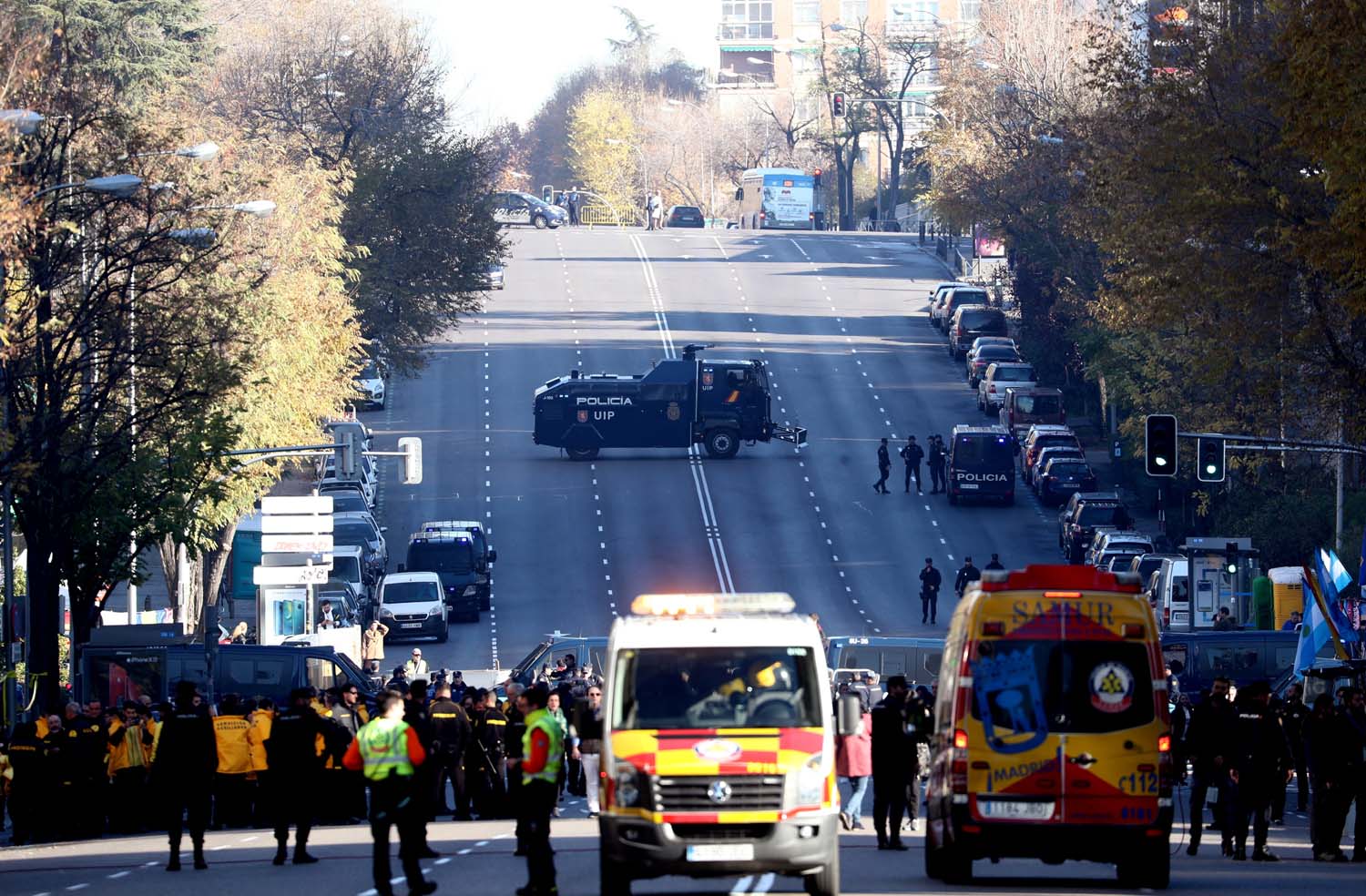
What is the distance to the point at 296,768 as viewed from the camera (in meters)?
20.1

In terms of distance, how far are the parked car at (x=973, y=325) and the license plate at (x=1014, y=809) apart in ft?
204

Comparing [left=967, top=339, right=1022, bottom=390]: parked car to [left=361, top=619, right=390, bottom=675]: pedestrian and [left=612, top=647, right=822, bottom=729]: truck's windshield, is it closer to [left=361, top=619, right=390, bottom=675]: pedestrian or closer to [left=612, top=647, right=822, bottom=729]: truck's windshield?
[left=361, top=619, right=390, bottom=675]: pedestrian

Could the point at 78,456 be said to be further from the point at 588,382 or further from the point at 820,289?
the point at 820,289

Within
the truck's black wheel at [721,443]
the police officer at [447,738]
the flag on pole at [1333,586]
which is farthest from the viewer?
the truck's black wheel at [721,443]

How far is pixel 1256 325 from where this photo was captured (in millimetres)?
37125

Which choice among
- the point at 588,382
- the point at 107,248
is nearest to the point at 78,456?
the point at 107,248

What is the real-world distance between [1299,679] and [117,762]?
603 inches

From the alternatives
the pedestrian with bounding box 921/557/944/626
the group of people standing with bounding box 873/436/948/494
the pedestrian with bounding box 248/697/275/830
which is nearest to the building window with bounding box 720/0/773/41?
the group of people standing with bounding box 873/436/948/494

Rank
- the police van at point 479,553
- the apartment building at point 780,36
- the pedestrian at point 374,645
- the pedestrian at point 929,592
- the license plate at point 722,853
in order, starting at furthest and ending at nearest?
1. the apartment building at point 780,36
2. the police van at point 479,553
3. the pedestrian at point 929,592
4. the pedestrian at point 374,645
5. the license plate at point 722,853

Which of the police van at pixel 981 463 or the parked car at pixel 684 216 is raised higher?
the parked car at pixel 684 216

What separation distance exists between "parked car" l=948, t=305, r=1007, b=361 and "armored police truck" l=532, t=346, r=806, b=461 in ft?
49.6

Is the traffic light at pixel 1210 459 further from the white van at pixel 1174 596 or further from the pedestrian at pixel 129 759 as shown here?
the pedestrian at pixel 129 759

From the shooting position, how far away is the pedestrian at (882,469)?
6119 centimetres

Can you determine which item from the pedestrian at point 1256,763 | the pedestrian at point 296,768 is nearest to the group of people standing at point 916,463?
the pedestrian at point 1256,763
